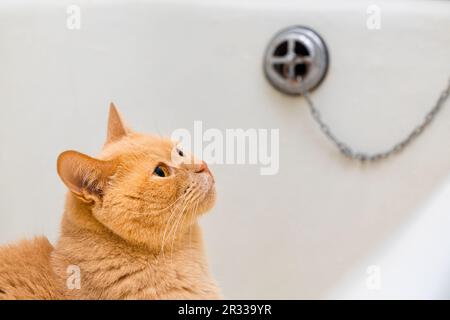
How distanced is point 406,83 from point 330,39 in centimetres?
12

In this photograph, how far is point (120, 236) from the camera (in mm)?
463

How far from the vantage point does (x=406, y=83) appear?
677 millimetres

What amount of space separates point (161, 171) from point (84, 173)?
8cm

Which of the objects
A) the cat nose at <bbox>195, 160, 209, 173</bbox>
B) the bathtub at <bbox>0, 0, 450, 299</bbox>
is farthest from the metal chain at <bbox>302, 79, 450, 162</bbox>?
the cat nose at <bbox>195, 160, 209, 173</bbox>

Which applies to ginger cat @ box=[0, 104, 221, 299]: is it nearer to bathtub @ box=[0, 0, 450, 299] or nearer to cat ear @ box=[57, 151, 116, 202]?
cat ear @ box=[57, 151, 116, 202]

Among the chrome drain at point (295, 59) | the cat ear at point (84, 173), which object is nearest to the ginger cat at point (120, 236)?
the cat ear at point (84, 173)

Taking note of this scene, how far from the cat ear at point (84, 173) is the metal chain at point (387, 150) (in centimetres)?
35

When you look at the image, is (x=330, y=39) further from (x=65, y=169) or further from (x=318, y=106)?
(x=65, y=169)

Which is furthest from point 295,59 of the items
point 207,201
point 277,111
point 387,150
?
point 207,201

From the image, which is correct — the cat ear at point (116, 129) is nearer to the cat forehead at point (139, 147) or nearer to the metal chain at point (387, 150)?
the cat forehead at point (139, 147)

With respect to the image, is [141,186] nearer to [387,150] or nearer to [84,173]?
[84,173]

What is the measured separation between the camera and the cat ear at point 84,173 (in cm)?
42

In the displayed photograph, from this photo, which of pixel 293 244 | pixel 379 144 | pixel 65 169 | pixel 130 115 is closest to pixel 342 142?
pixel 379 144

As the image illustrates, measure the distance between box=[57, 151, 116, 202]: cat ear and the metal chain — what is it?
35 cm
